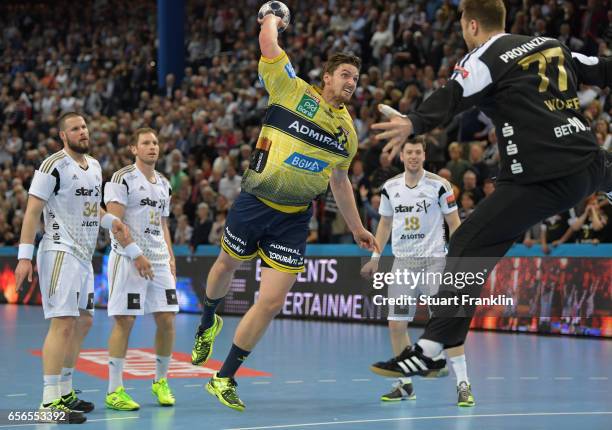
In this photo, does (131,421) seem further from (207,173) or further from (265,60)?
(207,173)

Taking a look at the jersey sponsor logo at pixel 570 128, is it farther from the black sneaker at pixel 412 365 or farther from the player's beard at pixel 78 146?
the player's beard at pixel 78 146

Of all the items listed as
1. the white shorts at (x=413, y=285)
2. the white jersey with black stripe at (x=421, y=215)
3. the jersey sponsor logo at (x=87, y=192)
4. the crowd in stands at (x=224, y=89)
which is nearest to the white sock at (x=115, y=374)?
the jersey sponsor logo at (x=87, y=192)

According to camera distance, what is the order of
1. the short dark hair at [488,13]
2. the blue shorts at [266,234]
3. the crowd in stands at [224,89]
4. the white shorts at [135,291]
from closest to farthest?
the short dark hair at [488,13] < the blue shorts at [266,234] < the white shorts at [135,291] < the crowd in stands at [224,89]

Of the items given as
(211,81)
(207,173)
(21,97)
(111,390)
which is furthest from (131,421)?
(21,97)

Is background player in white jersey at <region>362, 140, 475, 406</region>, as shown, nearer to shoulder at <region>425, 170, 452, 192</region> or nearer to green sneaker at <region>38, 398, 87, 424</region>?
shoulder at <region>425, 170, 452, 192</region>

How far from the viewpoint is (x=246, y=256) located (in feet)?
26.1

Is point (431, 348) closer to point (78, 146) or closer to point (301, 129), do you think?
point (301, 129)

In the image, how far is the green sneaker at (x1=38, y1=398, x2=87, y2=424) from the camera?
23.8 ft

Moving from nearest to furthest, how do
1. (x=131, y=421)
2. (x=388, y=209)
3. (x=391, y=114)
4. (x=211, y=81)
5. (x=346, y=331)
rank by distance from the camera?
(x=391, y=114)
(x=131, y=421)
(x=388, y=209)
(x=346, y=331)
(x=211, y=81)

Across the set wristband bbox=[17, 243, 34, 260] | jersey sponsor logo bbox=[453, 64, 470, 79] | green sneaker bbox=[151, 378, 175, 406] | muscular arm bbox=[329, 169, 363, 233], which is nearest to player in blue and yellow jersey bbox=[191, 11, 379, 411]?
muscular arm bbox=[329, 169, 363, 233]

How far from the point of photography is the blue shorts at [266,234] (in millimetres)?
7754

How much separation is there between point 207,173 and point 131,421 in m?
14.1

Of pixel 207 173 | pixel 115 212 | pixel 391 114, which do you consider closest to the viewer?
pixel 391 114

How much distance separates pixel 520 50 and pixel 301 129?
7.89 ft
